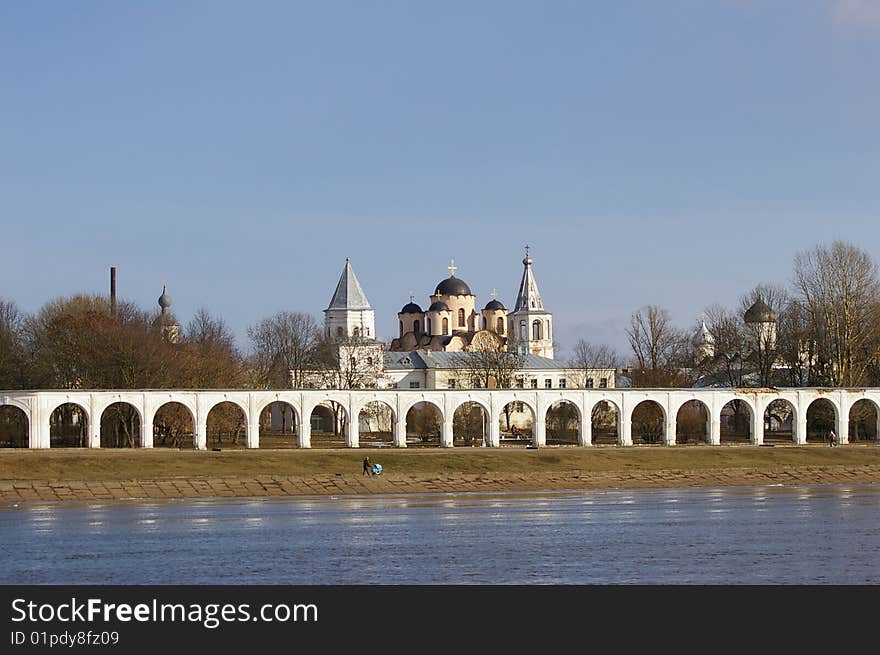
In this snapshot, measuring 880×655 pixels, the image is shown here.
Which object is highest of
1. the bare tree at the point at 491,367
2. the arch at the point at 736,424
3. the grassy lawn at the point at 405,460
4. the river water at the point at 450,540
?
the bare tree at the point at 491,367

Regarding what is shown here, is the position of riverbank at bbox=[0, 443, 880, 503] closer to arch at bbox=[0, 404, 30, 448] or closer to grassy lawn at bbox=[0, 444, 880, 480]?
grassy lawn at bbox=[0, 444, 880, 480]

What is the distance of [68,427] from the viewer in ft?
229

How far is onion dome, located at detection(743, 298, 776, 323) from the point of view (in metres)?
91.4

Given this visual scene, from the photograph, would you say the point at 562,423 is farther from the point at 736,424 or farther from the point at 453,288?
the point at 453,288

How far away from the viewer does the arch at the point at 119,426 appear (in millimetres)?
64062

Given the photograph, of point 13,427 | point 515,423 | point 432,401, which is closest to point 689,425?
point 432,401

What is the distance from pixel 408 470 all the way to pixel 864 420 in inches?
1101

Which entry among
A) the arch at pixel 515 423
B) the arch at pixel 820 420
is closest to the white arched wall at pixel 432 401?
the arch at pixel 820 420

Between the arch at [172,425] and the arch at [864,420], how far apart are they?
100 feet

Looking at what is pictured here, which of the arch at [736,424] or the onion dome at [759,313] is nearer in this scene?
the arch at [736,424]

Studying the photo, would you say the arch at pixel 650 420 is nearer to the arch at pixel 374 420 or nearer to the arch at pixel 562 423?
the arch at pixel 562 423

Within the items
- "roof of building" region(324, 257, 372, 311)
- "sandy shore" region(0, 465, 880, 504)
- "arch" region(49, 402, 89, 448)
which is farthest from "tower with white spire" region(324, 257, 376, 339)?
"sandy shore" region(0, 465, 880, 504)
